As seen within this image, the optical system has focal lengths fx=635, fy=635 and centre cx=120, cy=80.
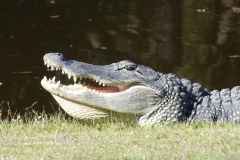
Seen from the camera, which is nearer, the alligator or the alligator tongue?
the alligator

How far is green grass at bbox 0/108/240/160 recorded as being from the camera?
17.6 ft

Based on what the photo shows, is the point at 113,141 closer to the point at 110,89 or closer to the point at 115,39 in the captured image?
the point at 110,89

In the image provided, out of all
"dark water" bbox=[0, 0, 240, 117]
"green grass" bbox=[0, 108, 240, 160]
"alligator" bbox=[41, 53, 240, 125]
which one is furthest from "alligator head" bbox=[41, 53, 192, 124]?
"dark water" bbox=[0, 0, 240, 117]

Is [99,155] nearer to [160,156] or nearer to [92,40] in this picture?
[160,156]

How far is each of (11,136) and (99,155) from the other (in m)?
1.34

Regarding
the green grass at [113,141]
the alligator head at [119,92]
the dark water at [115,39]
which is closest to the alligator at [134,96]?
the alligator head at [119,92]

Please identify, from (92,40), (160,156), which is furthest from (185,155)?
(92,40)

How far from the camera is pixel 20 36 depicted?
1324cm

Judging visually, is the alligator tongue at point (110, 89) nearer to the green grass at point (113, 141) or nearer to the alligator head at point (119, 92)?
the alligator head at point (119, 92)

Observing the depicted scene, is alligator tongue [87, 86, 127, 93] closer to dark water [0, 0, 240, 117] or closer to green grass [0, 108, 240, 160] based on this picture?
green grass [0, 108, 240, 160]

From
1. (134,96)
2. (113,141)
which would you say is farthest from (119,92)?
(113,141)

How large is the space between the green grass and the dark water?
9.30 ft

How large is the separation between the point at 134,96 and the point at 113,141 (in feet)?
5.39

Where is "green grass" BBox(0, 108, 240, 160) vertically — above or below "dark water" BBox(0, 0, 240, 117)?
above
